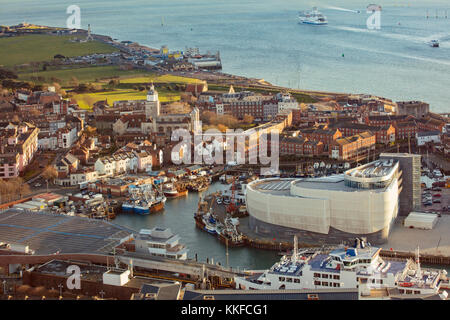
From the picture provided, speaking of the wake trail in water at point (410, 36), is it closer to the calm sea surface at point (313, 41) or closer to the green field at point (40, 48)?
the calm sea surface at point (313, 41)

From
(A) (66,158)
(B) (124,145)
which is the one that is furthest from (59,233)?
(B) (124,145)

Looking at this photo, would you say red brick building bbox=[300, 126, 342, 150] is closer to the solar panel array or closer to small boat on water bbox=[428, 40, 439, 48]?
the solar panel array

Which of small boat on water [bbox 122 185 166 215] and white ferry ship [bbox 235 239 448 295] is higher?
white ferry ship [bbox 235 239 448 295]

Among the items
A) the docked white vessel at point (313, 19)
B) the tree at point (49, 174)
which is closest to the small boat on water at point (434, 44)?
the docked white vessel at point (313, 19)

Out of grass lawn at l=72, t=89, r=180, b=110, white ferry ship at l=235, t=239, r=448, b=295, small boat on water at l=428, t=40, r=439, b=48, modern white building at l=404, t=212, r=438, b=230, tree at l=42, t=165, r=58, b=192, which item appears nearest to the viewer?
white ferry ship at l=235, t=239, r=448, b=295

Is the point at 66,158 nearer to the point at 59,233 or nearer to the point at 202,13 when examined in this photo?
the point at 59,233

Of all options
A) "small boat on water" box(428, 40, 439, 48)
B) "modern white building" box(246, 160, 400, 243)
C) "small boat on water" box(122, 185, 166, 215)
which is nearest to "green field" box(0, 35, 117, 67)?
"small boat on water" box(428, 40, 439, 48)

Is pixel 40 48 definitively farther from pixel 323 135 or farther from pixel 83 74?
pixel 323 135
